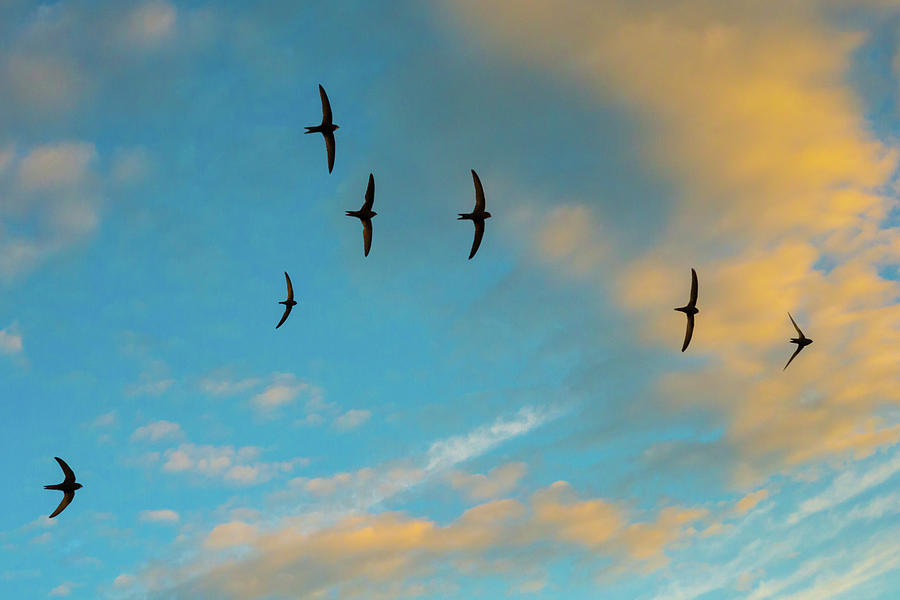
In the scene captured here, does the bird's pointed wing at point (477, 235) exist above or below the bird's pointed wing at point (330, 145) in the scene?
below

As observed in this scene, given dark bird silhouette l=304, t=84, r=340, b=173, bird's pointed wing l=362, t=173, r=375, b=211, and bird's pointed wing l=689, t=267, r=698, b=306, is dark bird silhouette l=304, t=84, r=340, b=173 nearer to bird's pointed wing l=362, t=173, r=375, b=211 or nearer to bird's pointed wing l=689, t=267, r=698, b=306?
bird's pointed wing l=362, t=173, r=375, b=211

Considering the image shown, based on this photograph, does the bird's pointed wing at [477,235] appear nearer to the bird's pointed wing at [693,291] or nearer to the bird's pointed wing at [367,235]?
the bird's pointed wing at [367,235]

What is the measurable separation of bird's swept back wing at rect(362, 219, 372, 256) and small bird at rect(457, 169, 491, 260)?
29.0ft

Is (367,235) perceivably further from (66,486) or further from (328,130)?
(66,486)

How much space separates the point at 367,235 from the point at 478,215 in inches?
427

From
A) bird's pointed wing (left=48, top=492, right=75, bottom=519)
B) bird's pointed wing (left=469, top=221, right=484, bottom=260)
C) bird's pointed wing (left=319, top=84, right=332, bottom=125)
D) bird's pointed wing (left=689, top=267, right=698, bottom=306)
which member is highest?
bird's pointed wing (left=319, top=84, right=332, bottom=125)

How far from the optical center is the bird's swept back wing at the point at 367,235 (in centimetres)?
8509

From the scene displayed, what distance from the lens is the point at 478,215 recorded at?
86.2 metres

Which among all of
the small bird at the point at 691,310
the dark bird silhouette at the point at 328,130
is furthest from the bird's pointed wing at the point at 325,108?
the small bird at the point at 691,310

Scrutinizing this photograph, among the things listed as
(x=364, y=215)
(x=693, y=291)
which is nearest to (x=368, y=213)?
(x=364, y=215)

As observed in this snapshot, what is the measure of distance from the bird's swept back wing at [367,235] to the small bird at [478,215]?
29.0 feet

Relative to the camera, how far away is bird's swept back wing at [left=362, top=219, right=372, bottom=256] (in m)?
85.1

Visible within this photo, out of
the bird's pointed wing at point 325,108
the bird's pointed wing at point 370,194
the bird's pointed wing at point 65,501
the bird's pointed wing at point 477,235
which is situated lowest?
the bird's pointed wing at point 65,501

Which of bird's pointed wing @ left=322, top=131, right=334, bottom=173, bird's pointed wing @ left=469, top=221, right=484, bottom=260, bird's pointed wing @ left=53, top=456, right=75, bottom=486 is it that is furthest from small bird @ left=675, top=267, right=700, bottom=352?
bird's pointed wing @ left=53, top=456, right=75, bottom=486
